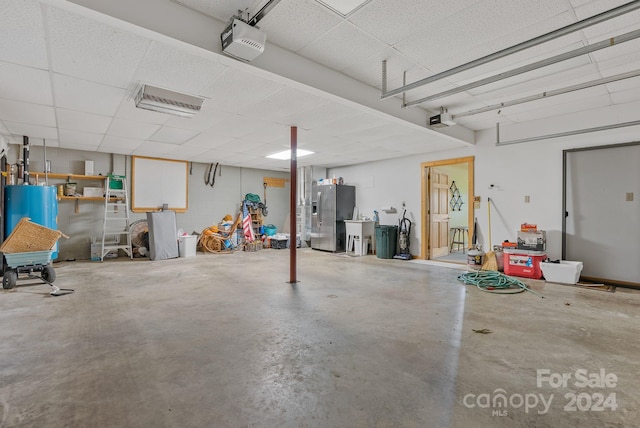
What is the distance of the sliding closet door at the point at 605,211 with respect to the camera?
177 inches

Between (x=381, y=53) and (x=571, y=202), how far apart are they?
4.28 metres

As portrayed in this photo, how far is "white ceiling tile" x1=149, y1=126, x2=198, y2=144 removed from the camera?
5312 mm

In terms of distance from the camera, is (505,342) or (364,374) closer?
(364,374)

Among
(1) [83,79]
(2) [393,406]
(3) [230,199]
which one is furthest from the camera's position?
(3) [230,199]

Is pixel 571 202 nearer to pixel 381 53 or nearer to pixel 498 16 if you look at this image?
pixel 498 16

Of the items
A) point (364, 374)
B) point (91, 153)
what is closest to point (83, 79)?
point (364, 374)

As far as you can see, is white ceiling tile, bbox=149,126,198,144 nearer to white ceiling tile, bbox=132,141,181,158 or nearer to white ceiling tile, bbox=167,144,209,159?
white ceiling tile, bbox=132,141,181,158

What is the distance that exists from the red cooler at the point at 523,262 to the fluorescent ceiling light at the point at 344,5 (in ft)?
15.2

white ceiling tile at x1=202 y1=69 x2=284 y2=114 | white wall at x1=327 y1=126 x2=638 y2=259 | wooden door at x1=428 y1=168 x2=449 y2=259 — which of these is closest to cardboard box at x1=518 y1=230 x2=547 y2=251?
white wall at x1=327 y1=126 x2=638 y2=259

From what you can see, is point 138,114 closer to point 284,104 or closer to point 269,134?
point 269,134

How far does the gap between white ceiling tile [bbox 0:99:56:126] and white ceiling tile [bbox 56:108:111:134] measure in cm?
11

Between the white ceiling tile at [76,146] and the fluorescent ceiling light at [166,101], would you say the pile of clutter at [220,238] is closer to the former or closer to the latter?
the white ceiling tile at [76,146]

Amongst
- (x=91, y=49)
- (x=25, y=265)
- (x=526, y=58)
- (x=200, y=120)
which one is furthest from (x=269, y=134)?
(x=25, y=265)

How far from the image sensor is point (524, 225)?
5.29m
